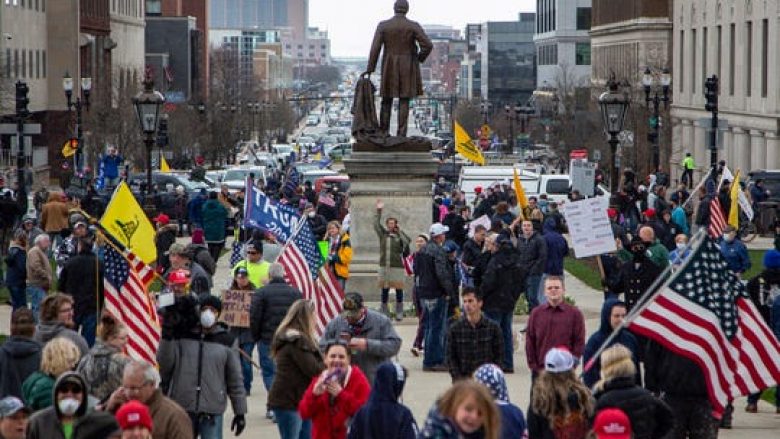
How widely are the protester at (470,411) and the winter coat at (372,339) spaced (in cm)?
592

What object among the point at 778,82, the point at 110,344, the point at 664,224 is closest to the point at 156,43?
the point at 778,82

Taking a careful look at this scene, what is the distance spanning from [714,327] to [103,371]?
13.8 ft

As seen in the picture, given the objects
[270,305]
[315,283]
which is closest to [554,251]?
[315,283]

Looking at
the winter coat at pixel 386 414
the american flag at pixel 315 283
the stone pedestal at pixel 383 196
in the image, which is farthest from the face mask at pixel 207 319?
the stone pedestal at pixel 383 196

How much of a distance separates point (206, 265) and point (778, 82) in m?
50.0

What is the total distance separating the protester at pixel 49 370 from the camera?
1453cm

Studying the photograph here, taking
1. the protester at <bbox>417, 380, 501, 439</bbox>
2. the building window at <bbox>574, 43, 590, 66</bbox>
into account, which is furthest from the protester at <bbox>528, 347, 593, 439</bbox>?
the building window at <bbox>574, 43, 590, 66</bbox>

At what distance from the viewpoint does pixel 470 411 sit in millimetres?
11336

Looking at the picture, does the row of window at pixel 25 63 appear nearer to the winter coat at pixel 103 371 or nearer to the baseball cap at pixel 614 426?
the winter coat at pixel 103 371

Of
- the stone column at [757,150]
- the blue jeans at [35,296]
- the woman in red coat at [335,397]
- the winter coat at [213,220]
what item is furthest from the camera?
the stone column at [757,150]

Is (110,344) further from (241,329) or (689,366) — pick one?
(241,329)

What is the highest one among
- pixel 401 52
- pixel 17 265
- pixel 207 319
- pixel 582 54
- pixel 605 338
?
pixel 582 54

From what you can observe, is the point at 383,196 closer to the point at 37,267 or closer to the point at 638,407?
the point at 37,267

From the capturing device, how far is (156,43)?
144m
